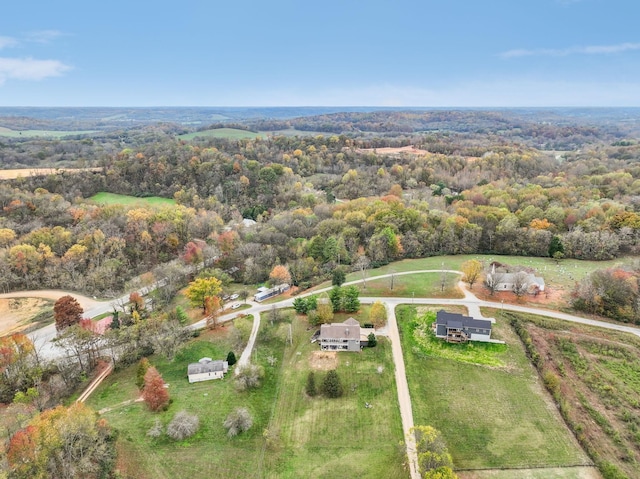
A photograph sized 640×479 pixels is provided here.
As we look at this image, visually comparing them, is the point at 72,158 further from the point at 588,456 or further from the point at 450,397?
the point at 588,456

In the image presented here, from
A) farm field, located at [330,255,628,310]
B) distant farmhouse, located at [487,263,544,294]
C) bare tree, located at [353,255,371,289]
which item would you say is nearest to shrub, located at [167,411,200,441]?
farm field, located at [330,255,628,310]

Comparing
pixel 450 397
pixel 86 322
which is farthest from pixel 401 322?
pixel 86 322

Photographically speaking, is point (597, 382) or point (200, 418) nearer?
point (200, 418)

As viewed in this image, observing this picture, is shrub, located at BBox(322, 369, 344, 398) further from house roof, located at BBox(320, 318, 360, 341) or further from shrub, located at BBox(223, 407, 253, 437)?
shrub, located at BBox(223, 407, 253, 437)

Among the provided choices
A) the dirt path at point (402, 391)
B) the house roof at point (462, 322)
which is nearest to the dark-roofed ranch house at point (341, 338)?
the dirt path at point (402, 391)

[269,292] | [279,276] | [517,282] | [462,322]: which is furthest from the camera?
[279,276]

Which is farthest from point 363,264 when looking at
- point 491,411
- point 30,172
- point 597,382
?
point 30,172

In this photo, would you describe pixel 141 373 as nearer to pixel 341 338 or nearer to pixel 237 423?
pixel 237 423
